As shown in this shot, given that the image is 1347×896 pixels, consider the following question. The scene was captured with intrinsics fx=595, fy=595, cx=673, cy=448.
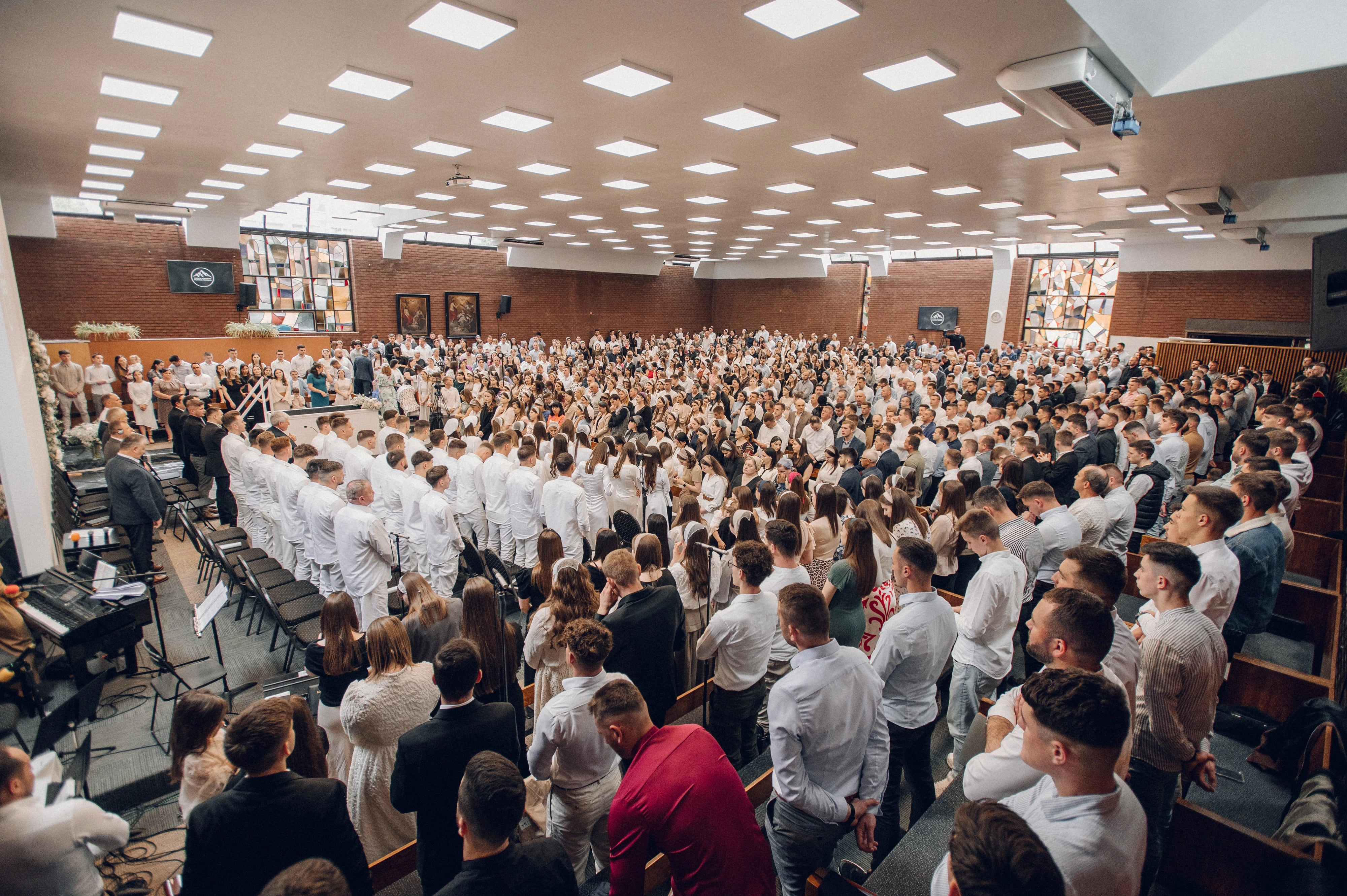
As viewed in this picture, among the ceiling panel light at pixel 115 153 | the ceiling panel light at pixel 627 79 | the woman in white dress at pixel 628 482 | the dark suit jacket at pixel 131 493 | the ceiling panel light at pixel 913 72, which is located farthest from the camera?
the ceiling panel light at pixel 115 153

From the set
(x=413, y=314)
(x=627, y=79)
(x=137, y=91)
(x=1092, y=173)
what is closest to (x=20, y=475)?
(x=137, y=91)

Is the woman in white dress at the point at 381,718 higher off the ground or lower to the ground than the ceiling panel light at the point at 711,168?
lower

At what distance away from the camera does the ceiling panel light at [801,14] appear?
12.5 feet

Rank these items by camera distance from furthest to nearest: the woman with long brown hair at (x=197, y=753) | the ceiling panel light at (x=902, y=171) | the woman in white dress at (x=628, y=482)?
the ceiling panel light at (x=902, y=171), the woman in white dress at (x=628, y=482), the woman with long brown hair at (x=197, y=753)

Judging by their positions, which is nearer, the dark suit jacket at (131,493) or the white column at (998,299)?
the dark suit jacket at (131,493)

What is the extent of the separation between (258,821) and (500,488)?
468 centimetres

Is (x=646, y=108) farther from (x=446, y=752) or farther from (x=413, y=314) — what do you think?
(x=413, y=314)

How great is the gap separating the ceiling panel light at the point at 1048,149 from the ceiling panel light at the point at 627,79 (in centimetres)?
468

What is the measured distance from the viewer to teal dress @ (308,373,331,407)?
12953 mm

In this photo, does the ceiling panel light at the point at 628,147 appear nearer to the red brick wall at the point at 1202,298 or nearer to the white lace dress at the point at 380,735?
the white lace dress at the point at 380,735

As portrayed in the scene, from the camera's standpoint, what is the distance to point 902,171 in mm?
8711

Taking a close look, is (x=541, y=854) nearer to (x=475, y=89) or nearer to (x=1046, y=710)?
(x=1046, y=710)

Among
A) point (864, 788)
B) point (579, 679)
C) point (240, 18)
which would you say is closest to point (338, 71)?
point (240, 18)

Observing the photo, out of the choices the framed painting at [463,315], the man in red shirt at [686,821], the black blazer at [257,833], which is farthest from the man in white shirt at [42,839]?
the framed painting at [463,315]
